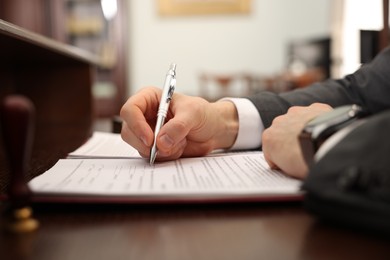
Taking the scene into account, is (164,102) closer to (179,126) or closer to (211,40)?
(179,126)

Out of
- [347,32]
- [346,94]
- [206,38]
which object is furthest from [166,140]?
[347,32]

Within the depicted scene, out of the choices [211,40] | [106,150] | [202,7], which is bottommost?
[106,150]

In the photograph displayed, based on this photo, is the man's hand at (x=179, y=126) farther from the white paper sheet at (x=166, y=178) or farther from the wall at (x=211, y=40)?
the wall at (x=211, y=40)

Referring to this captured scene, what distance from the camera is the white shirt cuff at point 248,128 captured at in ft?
2.06

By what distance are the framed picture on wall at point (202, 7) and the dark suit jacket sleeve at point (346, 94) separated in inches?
152

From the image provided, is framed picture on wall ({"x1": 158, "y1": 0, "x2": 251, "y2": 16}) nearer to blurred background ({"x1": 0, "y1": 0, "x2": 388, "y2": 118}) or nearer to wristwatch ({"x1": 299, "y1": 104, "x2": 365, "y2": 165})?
blurred background ({"x1": 0, "y1": 0, "x2": 388, "y2": 118})

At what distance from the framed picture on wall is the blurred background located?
0.03ft

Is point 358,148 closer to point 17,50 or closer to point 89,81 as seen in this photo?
point 17,50

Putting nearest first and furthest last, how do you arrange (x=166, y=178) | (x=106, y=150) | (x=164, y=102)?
(x=166, y=178) < (x=164, y=102) < (x=106, y=150)

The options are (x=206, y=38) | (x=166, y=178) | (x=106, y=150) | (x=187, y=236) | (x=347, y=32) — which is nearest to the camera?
(x=187, y=236)

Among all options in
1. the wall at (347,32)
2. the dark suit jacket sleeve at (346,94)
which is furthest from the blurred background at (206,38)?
the dark suit jacket sleeve at (346,94)

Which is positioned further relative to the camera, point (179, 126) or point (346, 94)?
point (346, 94)

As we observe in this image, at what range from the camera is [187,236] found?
279 mm

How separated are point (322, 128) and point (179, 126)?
185mm
